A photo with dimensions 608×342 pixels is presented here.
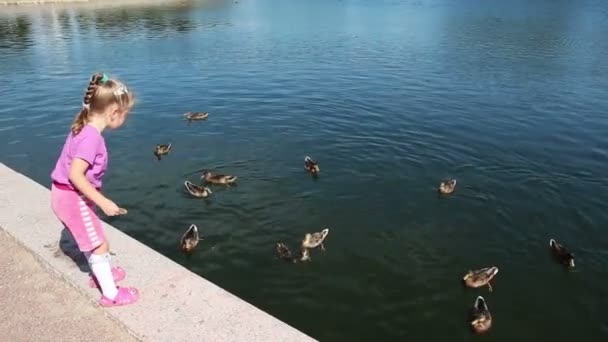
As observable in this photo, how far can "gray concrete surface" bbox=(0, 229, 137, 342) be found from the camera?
5691 mm

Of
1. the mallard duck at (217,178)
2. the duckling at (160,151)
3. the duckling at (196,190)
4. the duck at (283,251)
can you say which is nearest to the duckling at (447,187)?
the duck at (283,251)

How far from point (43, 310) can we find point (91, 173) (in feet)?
6.34

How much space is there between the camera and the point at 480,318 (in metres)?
8.02

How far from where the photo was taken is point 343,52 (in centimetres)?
3369

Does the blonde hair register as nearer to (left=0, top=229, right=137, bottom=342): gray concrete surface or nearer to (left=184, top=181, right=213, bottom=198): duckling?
(left=0, top=229, right=137, bottom=342): gray concrete surface

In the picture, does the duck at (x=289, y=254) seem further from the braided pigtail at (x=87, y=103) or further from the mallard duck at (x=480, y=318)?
the braided pigtail at (x=87, y=103)

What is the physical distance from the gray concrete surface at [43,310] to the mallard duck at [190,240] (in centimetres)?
330

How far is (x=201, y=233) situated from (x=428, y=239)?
193 inches

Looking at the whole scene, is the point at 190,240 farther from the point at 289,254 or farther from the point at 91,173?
the point at 91,173

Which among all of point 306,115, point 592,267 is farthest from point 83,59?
point 592,267

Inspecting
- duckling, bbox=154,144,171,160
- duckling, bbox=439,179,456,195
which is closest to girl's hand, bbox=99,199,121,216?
duckling, bbox=439,179,456,195

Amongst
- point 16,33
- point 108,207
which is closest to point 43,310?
point 108,207

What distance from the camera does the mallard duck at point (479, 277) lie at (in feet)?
29.6

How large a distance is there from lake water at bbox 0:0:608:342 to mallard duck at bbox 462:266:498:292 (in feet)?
0.82
